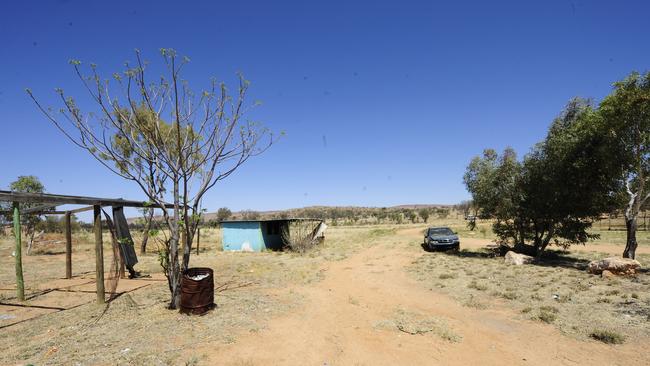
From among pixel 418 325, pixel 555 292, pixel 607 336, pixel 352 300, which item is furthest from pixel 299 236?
pixel 607 336

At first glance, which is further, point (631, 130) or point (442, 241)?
point (442, 241)

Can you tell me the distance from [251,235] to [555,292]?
18.9 meters

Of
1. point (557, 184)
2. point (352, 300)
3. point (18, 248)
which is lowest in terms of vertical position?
point (352, 300)

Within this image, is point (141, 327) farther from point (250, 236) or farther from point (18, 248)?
point (250, 236)

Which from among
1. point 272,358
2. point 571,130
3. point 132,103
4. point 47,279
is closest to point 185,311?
point 272,358

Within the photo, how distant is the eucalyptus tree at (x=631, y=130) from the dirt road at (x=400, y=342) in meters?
8.98

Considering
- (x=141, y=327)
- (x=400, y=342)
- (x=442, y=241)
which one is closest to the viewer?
(x=400, y=342)

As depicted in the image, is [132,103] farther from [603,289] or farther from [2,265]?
[2,265]

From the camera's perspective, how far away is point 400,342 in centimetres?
662

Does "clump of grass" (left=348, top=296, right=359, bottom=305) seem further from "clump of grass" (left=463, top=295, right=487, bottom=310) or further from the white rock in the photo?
the white rock

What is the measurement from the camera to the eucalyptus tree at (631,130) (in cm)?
1245

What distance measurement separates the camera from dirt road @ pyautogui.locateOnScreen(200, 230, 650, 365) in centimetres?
581

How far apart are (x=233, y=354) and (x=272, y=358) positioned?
67cm

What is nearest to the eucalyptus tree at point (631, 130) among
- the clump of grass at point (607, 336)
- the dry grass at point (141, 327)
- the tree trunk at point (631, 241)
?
the tree trunk at point (631, 241)
